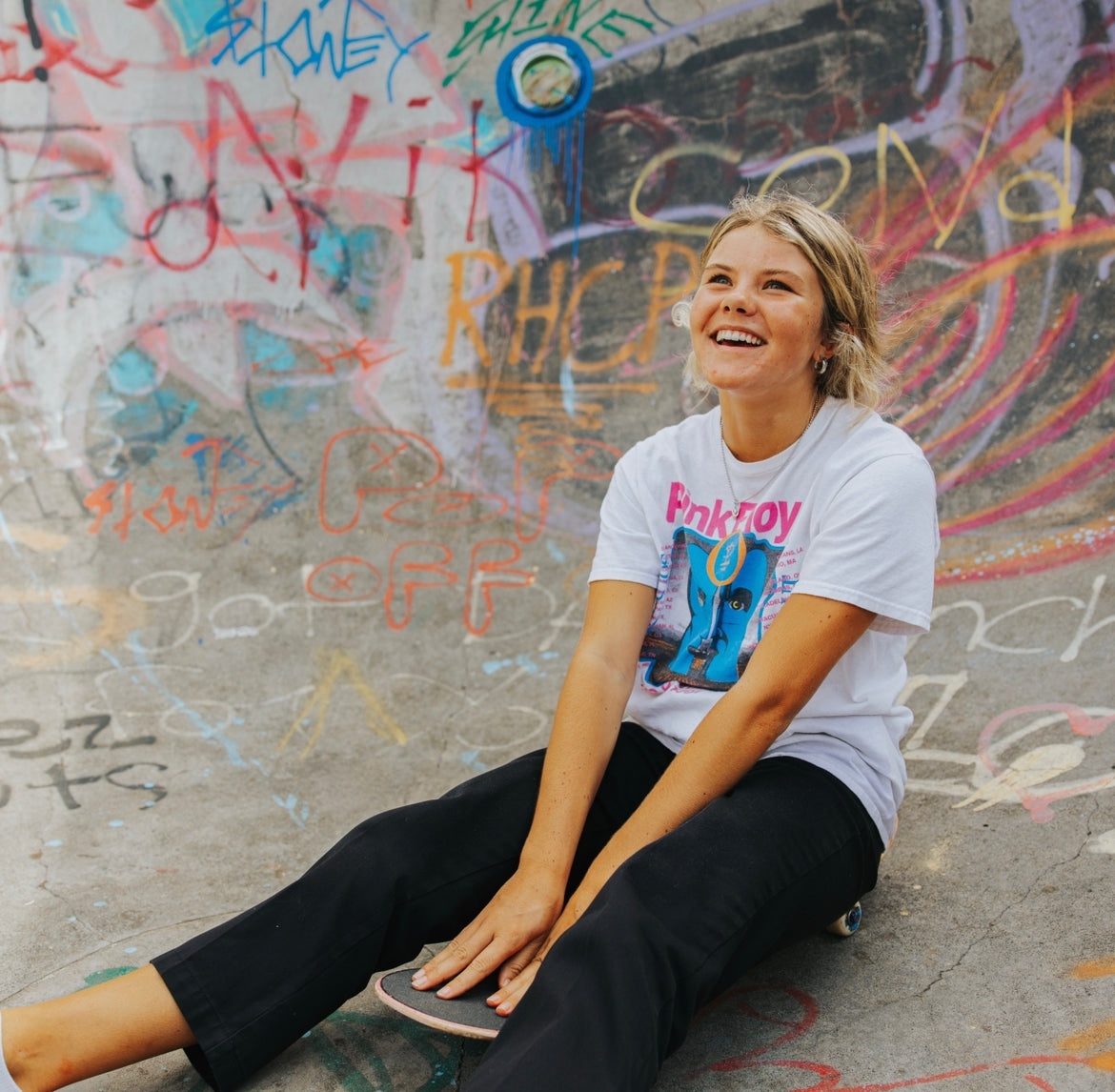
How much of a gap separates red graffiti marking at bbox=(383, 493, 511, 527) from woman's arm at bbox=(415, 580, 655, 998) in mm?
2192

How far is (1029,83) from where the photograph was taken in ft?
13.4

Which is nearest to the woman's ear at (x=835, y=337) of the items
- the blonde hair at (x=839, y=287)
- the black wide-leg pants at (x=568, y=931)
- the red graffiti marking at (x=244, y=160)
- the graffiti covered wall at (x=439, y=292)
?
the blonde hair at (x=839, y=287)

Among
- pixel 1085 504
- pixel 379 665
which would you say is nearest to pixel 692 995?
pixel 379 665

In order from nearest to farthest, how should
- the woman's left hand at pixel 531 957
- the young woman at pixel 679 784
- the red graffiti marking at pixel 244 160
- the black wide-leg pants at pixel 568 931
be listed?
1. the black wide-leg pants at pixel 568 931
2. the young woman at pixel 679 784
3. the woman's left hand at pixel 531 957
4. the red graffiti marking at pixel 244 160

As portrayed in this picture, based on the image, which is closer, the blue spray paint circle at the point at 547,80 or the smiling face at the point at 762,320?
the smiling face at the point at 762,320

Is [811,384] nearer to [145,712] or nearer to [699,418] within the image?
[699,418]

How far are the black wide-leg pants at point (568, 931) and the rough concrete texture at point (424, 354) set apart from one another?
1.19 m

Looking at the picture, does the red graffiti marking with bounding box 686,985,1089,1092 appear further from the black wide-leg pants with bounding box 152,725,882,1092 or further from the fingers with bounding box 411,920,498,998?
the fingers with bounding box 411,920,498,998

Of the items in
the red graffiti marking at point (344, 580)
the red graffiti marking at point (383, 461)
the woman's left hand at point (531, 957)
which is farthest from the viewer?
the red graffiti marking at point (383, 461)

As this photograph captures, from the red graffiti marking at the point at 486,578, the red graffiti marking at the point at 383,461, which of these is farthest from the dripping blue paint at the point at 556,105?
the red graffiti marking at the point at 486,578

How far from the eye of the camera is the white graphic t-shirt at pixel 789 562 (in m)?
1.75

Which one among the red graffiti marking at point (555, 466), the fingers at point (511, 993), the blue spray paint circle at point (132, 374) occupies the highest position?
the blue spray paint circle at point (132, 374)

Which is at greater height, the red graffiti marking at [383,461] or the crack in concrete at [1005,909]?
the red graffiti marking at [383,461]

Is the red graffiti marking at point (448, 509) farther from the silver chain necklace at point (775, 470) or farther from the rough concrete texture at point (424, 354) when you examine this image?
the silver chain necklace at point (775, 470)
